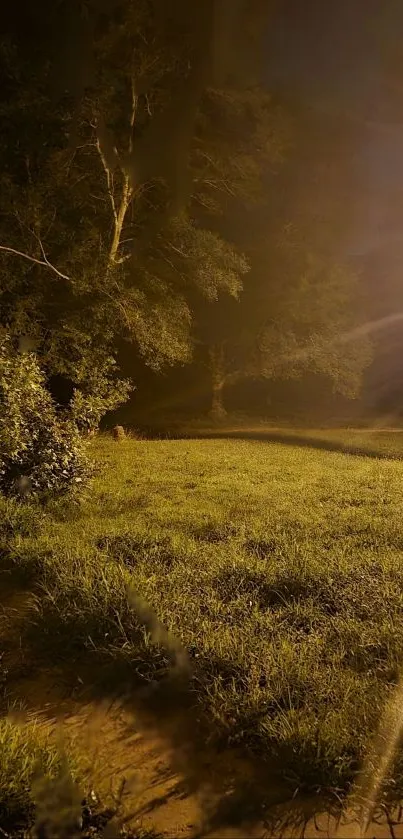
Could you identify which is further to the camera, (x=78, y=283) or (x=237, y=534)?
(x=78, y=283)

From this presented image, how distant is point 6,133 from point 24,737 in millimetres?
13134

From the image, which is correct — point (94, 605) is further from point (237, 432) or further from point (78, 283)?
point (237, 432)

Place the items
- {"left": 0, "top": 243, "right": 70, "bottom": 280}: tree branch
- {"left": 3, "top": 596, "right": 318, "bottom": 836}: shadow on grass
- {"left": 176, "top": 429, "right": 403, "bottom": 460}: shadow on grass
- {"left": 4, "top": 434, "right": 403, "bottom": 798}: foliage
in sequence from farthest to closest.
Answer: {"left": 176, "top": 429, "right": 403, "bottom": 460}: shadow on grass < {"left": 0, "top": 243, "right": 70, "bottom": 280}: tree branch < {"left": 4, "top": 434, "right": 403, "bottom": 798}: foliage < {"left": 3, "top": 596, "right": 318, "bottom": 836}: shadow on grass

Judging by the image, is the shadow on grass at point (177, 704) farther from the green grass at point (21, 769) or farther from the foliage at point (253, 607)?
the green grass at point (21, 769)

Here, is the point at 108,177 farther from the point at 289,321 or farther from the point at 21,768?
the point at 21,768

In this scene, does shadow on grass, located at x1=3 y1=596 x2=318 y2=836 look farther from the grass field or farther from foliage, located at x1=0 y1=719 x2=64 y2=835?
foliage, located at x1=0 y1=719 x2=64 y2=835

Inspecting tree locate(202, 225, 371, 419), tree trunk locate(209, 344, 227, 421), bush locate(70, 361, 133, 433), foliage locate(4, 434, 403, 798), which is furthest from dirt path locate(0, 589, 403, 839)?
tree trunk locate(209, 344, 227, 421)

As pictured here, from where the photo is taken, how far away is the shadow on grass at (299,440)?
1313 cm

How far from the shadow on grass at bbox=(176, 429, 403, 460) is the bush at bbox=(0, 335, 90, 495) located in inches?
305

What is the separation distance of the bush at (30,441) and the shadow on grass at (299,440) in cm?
774

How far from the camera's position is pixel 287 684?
9.37ft

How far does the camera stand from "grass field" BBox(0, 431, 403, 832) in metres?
2.70

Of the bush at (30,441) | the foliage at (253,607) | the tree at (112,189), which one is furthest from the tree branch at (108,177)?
the foliage at (253,607)

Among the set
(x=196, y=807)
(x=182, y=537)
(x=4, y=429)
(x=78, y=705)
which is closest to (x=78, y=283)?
(x=4, y=429)
